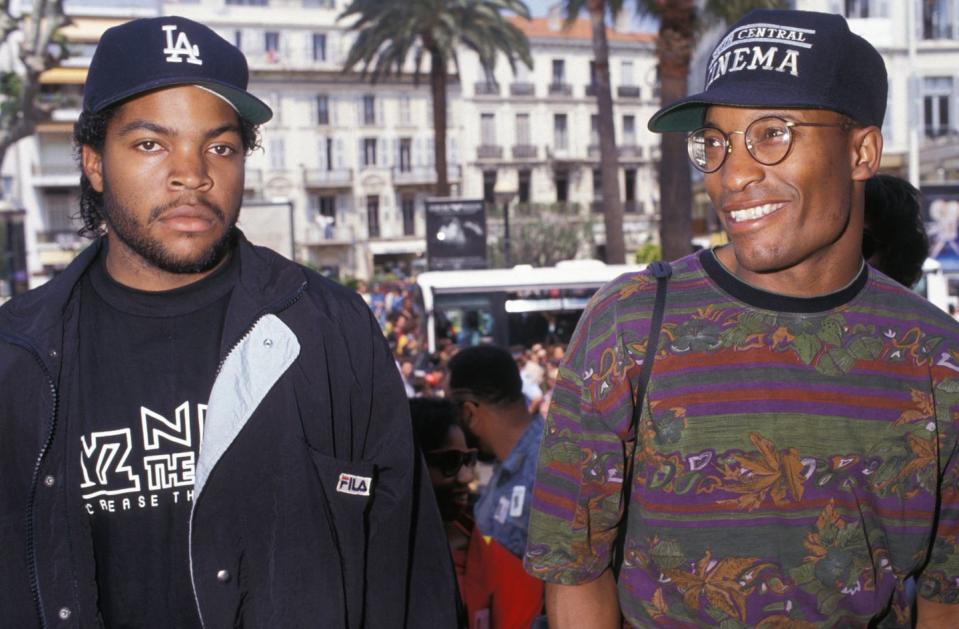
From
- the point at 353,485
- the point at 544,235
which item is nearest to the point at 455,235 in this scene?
the point at 353,485

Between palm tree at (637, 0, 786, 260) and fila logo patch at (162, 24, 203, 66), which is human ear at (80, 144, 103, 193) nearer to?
fila logo patch at (162, 24, 203, 66)

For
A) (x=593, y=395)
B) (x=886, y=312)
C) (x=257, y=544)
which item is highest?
(x=886, y=312)

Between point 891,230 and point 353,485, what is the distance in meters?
1.91

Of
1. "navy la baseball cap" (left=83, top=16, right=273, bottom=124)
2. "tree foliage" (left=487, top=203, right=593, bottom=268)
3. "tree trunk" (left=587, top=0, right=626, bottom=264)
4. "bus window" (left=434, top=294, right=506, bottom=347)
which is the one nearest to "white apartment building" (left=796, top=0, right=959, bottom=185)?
"tree trunk" (left=587, top=0, right=626, bottom=264)

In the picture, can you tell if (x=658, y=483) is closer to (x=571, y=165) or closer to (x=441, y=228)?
Result: (x=441, y=228)

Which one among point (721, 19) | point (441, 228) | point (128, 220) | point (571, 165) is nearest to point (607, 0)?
point (721, 19)

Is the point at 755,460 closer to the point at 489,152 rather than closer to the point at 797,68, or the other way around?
the point at 797,68

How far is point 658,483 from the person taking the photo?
1.95m

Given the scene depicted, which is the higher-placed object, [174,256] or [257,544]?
[174,256]

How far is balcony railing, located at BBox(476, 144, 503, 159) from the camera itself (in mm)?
57844

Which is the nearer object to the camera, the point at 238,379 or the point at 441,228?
the point at 238,379

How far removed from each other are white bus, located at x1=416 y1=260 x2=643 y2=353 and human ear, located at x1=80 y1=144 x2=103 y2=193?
1673 cm

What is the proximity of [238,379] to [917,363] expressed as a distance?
4.44ft

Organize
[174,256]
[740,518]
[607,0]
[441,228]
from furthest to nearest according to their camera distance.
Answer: [441,228], [607,0], [174,256], [740,518]
